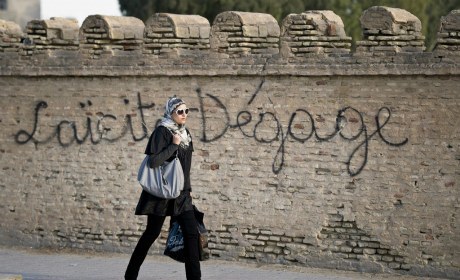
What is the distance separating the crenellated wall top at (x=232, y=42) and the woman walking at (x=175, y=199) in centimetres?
232

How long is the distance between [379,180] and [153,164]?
9.12ft

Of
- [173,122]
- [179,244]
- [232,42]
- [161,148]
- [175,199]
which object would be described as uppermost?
[232,42]

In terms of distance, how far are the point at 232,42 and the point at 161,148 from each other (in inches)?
110

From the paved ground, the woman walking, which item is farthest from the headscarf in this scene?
the paved ground

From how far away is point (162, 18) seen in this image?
15.6m

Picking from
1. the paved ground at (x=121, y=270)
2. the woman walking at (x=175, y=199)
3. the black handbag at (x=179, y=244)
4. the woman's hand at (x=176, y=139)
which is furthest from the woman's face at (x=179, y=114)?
the paved ground at (x=121, y=270)

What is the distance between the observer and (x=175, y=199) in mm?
12664

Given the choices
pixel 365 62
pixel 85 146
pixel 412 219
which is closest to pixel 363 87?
pixel 365 62

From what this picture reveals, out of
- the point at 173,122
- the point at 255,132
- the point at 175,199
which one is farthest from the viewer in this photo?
the point at 255,132

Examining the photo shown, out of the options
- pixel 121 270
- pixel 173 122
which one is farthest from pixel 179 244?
pixel 121 270

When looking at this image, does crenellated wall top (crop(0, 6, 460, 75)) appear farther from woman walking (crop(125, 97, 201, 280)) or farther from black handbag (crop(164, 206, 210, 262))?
black handbag (crop(164, 206, 210, 262))

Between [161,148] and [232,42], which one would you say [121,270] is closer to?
[161,148]

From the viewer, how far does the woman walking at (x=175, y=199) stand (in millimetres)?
12633

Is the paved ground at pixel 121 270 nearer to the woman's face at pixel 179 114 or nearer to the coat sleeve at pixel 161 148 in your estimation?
the coat sleeve at pixel 161 148
